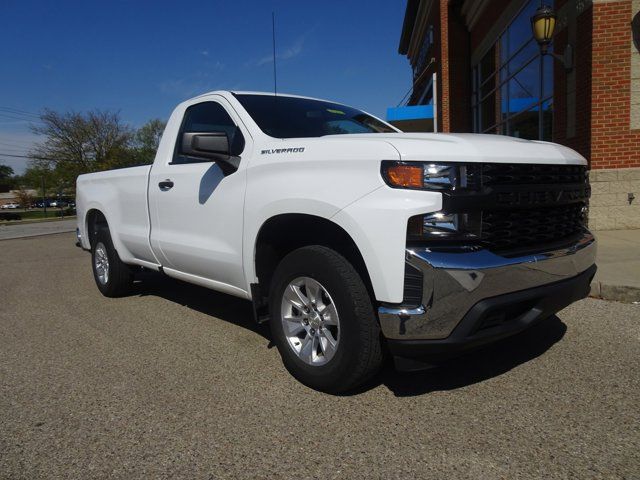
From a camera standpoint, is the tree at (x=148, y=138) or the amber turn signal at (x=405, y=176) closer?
the amber turn signal at (x=405, y=176)

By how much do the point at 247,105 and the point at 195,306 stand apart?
243 centimetres

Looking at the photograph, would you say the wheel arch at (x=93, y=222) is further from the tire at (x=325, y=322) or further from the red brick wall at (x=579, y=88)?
the red brick wall at (x=579, y=88)

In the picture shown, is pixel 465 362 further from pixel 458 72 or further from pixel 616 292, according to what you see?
pixel 458 72

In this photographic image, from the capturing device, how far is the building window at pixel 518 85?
431 inches

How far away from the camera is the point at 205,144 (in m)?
3.39

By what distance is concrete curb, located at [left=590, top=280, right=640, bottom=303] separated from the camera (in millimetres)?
4844

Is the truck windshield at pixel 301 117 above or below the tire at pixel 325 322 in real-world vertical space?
above

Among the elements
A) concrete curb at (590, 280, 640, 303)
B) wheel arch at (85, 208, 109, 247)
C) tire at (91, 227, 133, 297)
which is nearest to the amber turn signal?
concrete curb at (590, 280, 640, 303)

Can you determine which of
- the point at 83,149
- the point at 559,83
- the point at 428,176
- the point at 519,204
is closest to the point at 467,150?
the point at 428,176

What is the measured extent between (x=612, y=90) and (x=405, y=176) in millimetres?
7590

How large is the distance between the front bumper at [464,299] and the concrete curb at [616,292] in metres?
2.74

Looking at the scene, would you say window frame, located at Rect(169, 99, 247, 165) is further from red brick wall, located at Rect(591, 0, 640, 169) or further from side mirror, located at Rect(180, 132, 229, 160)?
red brick wall, located at Rect(591, 0, 640, 169)

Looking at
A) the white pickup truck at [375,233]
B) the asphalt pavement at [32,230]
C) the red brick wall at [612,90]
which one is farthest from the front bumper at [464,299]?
the asphalt pavement at [32,230]

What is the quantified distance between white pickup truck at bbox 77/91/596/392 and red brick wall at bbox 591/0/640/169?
19.6 ft
